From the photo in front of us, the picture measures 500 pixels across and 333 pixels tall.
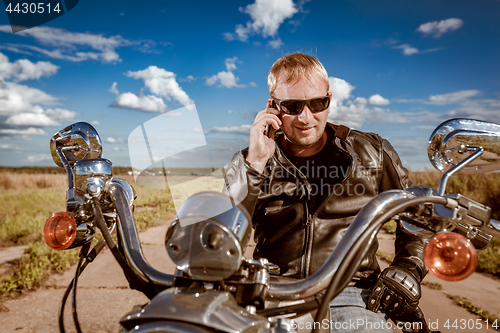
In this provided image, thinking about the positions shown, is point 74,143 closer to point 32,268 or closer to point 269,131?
point 269,131

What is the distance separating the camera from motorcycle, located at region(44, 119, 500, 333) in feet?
2.48

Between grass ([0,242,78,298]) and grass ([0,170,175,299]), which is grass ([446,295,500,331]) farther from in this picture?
grass ([0,242,78,298])

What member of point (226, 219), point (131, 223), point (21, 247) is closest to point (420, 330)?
point (226, 219)

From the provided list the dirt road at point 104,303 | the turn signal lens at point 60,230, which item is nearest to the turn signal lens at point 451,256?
the turn signal lens at point 60,230

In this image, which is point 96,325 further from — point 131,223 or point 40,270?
point 131,223

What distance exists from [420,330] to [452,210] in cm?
66

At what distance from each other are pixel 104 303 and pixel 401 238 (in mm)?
2796

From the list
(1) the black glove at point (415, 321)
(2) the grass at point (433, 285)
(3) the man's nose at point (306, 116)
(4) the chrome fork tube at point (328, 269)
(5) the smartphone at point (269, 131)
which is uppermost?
(3) the man's nose at point (306, 116)

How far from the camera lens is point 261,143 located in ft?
5.70

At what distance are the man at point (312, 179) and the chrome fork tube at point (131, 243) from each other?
23.6 inches

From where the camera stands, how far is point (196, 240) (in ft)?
2.63

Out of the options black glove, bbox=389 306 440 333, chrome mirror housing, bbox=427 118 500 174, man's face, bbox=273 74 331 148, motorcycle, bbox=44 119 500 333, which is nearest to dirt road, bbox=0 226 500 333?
black glove, bbox=389 306 440 333

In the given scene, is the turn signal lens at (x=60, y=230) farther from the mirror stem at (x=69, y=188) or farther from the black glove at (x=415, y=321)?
the black glove at (x=415, y=321)

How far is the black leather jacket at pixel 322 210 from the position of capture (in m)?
1.87
